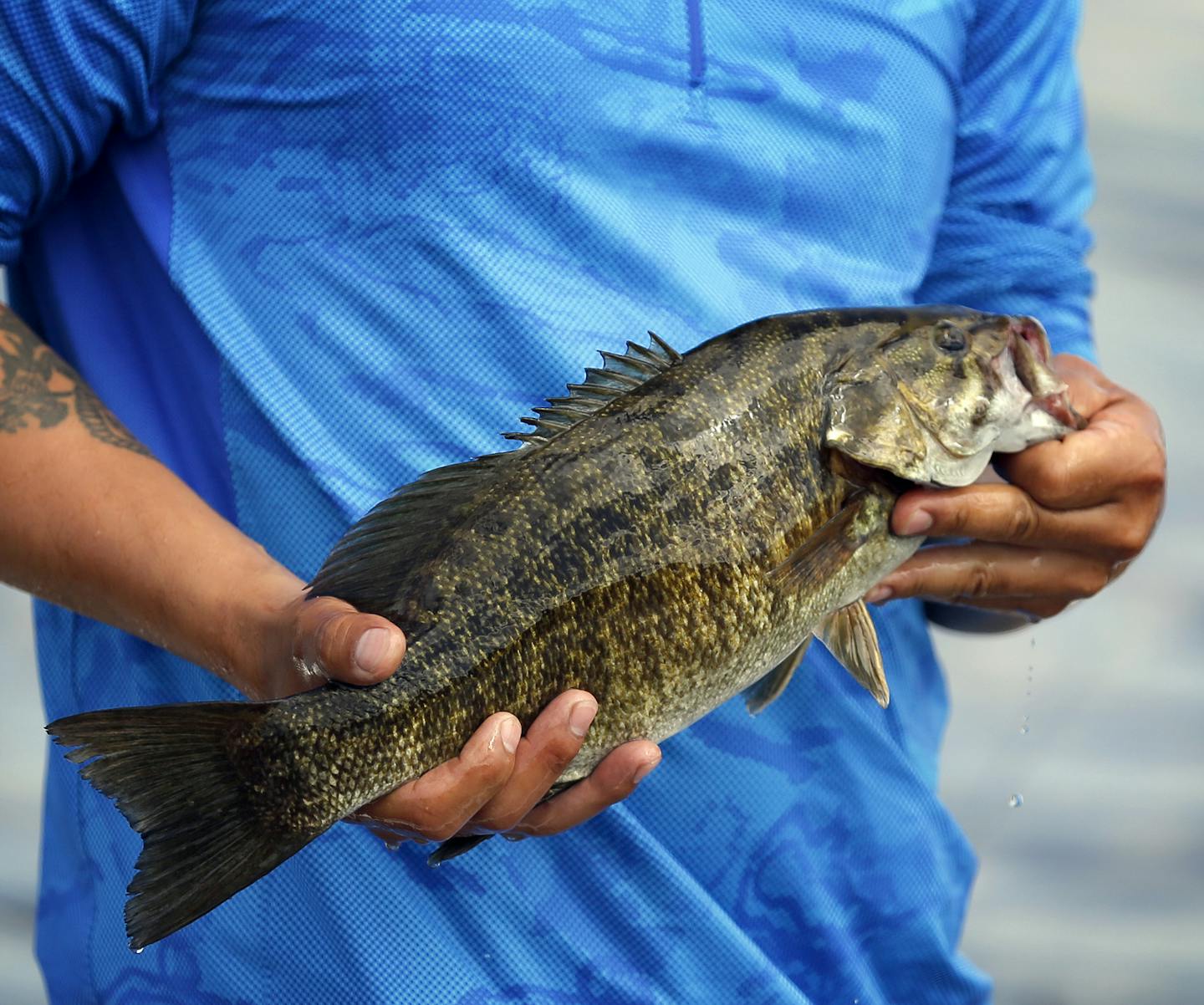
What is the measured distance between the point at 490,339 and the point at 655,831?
0.43m

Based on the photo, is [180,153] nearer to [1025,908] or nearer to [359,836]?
[359,836]

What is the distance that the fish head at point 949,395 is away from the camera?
1.00 metres

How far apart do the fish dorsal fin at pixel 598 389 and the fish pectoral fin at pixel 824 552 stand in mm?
167

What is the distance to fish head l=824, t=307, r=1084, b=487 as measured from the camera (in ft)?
3.28

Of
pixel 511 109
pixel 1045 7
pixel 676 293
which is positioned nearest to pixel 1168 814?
pixel 1045 7

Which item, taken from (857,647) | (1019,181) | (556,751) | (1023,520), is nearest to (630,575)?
(556,751)

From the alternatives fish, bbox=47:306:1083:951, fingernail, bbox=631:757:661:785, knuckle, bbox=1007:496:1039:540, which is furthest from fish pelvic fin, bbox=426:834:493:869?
knuckle, bbox=1007:496:1039:540

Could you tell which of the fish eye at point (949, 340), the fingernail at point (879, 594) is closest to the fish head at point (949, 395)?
the fish eye at point (949, 340)

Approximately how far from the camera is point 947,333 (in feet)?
3.47

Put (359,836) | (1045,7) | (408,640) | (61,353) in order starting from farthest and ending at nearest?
(1045,7), (61,353), (359,836), (408,640)

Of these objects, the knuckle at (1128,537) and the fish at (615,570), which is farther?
the knuckle at (1128,537)

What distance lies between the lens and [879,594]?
1071 mm

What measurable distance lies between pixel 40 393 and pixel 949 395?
71cm

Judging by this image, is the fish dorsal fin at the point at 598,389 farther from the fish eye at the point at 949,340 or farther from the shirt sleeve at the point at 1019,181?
the shirt sleeve at the point at 1019,181
